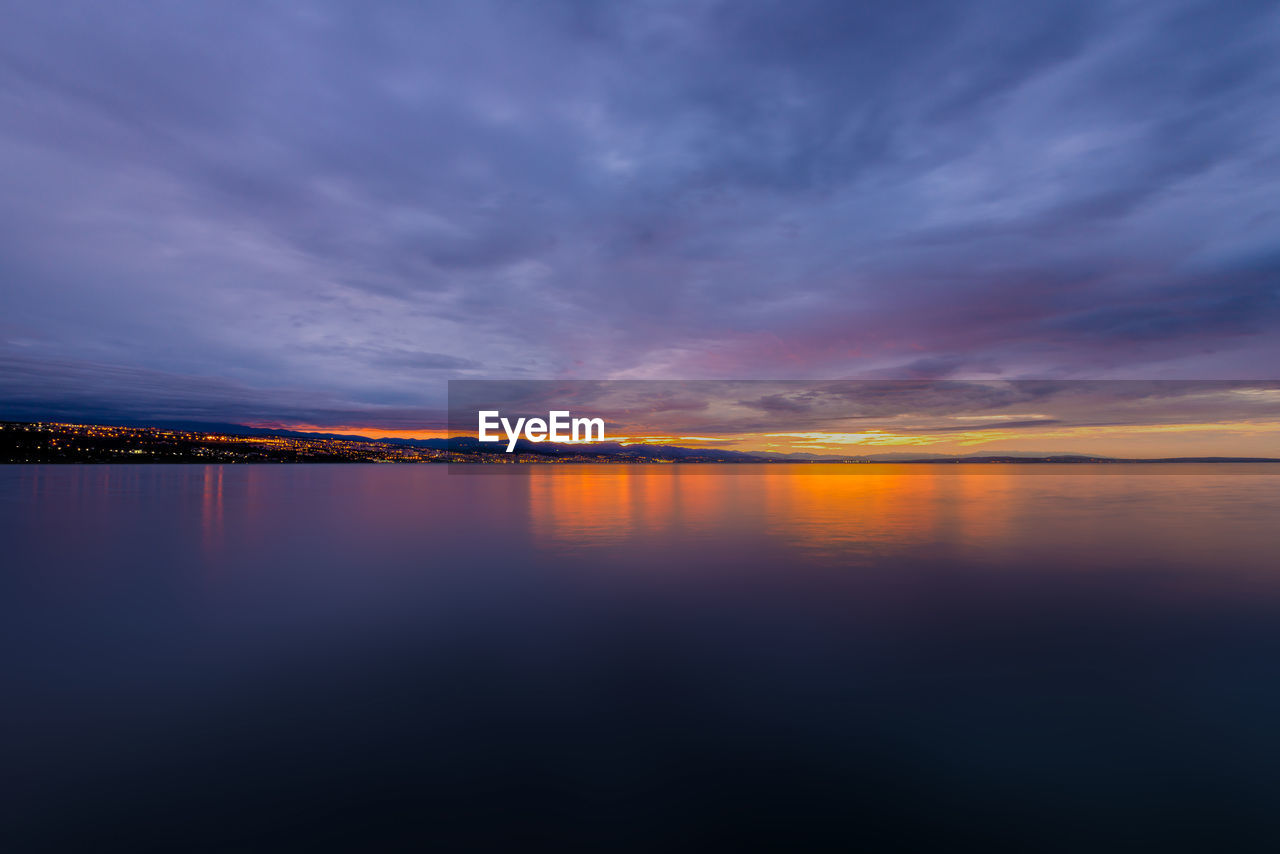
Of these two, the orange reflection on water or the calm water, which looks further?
the orange reflection on water

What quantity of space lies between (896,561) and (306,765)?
76.3 feet

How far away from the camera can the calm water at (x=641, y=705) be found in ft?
23.9

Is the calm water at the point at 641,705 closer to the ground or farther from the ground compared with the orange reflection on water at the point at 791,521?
farther from the ground

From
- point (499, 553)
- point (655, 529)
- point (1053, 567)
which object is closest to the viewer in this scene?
point (1053, 567)

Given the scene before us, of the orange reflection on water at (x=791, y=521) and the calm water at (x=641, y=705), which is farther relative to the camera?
the orange reflection on water at (x=791, y=521)

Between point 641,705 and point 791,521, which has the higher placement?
point 641,705

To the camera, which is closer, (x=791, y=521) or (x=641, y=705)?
(x=641, y=705)

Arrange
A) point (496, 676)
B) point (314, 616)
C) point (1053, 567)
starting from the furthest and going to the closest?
point (1053, 567)
point (314, 616)
point (496, 676)

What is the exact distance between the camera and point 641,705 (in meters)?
10.6

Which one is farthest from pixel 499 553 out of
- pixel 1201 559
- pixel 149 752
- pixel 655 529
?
pixel 1201 559

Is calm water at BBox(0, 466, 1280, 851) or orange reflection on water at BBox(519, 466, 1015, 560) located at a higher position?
calm water at BBox(0, 466, 1280, 851)

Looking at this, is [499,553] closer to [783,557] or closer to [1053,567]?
[783,557]

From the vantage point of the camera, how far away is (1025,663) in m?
12.8

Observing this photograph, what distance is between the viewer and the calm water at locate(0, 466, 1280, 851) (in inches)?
287
